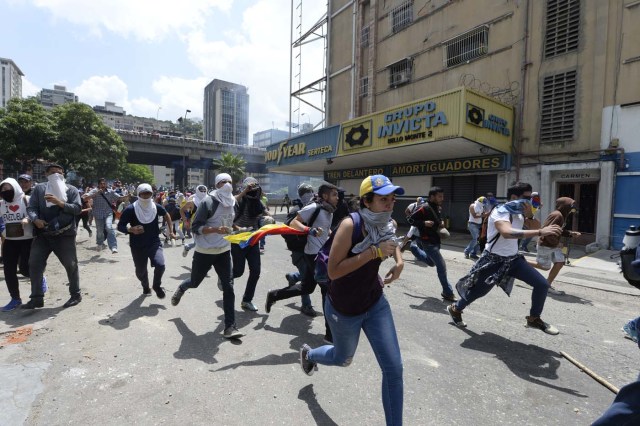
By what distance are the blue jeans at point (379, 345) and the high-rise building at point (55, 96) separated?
175m

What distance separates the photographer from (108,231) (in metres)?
9.18

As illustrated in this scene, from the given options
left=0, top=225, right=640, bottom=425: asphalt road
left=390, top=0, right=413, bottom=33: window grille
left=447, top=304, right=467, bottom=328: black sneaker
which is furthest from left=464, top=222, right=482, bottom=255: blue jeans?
left=390, top=0, right=413, bottom=33: window grille

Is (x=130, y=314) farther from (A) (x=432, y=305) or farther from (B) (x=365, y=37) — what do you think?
(B) (x=365, y=37)

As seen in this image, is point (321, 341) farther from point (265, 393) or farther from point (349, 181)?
point (349, 181)

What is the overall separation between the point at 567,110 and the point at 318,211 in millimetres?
12328

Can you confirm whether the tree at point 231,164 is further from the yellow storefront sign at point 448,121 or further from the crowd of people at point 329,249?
the crowd of people at point 329,249

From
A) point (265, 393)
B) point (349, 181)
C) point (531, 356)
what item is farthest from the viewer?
point (349, 181)

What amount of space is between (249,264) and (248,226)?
70 cm

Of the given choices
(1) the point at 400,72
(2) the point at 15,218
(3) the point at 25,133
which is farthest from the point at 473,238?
(3) the point at 25,133

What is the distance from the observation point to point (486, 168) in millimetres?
14633

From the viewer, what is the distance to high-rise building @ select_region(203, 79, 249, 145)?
407ft

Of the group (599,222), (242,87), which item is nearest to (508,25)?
(599,222)

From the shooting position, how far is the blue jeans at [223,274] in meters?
4.07

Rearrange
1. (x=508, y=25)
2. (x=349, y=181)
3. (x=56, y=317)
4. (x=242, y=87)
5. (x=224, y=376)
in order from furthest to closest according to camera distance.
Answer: (x=242, y=87) → (x=349, y=181) → (x=508, y=25) → (x=56, y=317) → (x=224, y=376)
